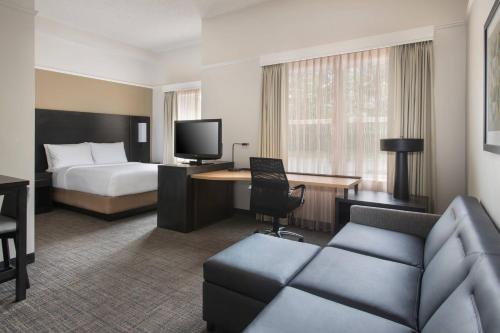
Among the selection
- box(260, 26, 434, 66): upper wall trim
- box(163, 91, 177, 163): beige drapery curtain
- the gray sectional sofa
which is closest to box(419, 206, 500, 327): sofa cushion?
the gray sectional sofa

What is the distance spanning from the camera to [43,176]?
468cm

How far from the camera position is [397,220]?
234cm

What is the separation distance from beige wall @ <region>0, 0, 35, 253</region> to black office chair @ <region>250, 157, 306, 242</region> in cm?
211

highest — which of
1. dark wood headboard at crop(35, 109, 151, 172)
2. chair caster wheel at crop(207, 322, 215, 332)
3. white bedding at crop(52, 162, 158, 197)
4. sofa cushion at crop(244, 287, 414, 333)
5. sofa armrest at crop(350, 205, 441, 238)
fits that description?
dark wood headboard at crop(35, 109, 151, 172)

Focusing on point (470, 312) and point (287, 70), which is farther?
point (287, 70)

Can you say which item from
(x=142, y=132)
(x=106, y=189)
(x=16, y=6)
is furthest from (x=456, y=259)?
(x=142, y=132)

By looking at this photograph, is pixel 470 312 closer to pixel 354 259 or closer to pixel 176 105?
pixel 354 259

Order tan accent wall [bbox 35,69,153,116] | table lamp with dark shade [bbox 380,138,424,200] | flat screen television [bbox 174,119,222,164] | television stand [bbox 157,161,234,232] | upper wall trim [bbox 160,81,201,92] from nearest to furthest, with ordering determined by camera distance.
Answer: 1. table lamp with dark shade [bbox 380,138,424,200]
2. television stand [bbox 157,161,234,232]
3. flat screen television [bbox 174,119,222,164]
4. tan accent wall [bbox 35,69,153,116]
5. upper wall trim [bbox 160,81,201,92]

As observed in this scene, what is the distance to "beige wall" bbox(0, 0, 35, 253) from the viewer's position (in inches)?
99.0

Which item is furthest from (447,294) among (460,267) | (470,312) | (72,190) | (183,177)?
(72,190)

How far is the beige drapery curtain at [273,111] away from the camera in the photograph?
13.3 feet

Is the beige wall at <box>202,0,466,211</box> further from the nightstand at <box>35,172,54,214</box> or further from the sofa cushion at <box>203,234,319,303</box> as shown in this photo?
the nightstand at <box>35,172,54,214</box>

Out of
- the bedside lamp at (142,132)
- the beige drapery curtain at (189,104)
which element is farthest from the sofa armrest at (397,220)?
the bedside lamp at (142,132)

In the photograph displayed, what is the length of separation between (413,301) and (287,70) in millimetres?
3297
